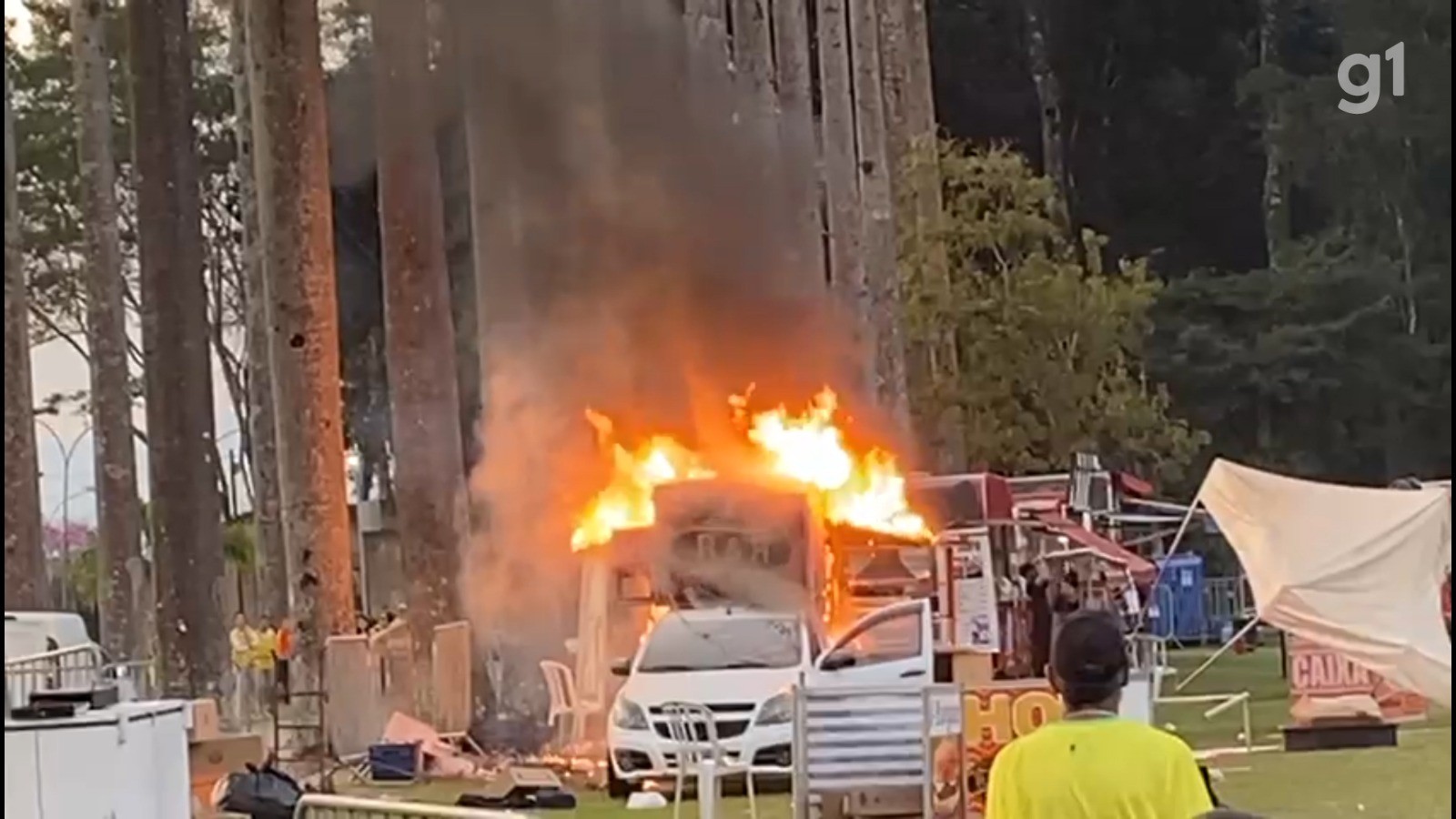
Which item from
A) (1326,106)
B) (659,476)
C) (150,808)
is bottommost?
(150,808)

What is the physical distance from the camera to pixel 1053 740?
17.3ft

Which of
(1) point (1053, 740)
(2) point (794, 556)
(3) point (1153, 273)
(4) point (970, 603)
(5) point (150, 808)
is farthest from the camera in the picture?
(3) point (1153, 273)

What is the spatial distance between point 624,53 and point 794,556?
8319 mm

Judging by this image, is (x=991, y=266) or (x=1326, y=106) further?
(x=1326, y=106)

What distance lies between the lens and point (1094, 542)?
98.2 feet

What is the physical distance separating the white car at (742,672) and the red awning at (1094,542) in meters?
9.95

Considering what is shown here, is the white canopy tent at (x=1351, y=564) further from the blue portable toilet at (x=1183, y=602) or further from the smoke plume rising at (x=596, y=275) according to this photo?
the blue portable toilet at (x=1183, y=602)

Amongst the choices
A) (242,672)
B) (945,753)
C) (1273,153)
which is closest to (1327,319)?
(1273,153)

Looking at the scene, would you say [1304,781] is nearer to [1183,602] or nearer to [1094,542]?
[1094,542]

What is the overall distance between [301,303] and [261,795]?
9.96 m

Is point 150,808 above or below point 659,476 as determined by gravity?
below

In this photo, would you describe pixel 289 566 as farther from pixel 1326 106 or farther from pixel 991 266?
pixel 1326 106

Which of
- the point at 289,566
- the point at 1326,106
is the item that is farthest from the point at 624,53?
the point at 1326,106

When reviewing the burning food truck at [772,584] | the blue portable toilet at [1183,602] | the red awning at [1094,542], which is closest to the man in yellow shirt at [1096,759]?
the burning food truck at [772,584]
